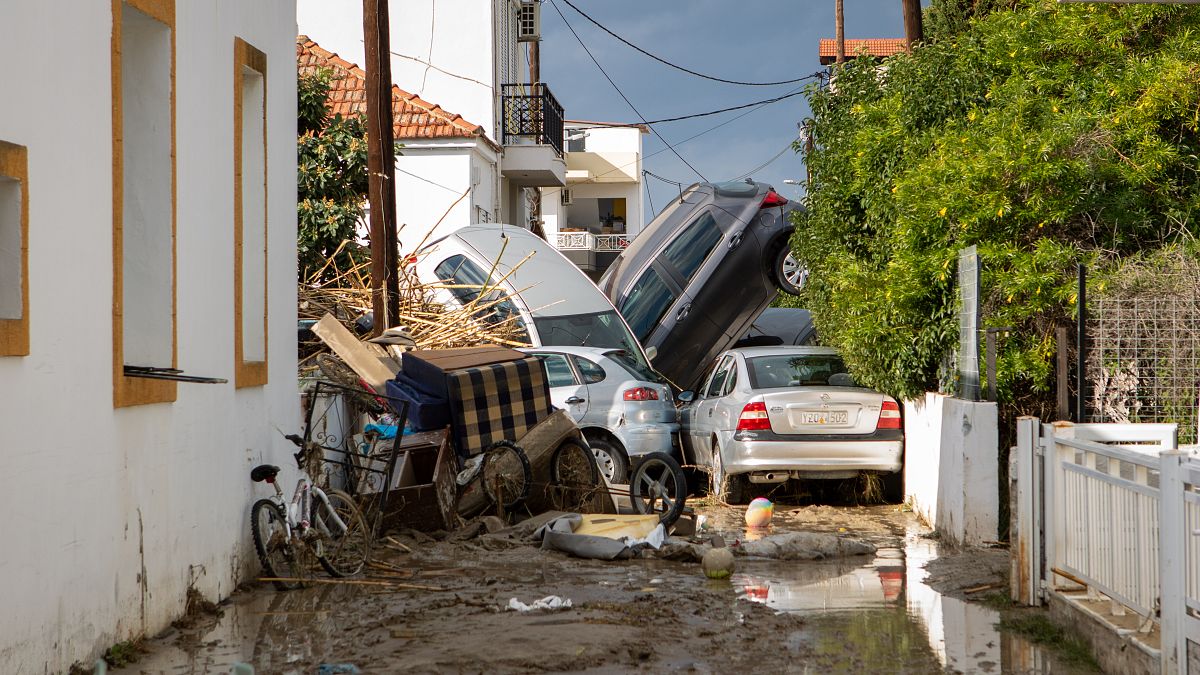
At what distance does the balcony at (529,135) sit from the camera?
1224 inches

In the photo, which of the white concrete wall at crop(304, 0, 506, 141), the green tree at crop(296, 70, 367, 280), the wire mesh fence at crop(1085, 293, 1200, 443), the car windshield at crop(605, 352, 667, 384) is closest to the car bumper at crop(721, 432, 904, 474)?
the car windshield at crop(605, 352, 667, 384)

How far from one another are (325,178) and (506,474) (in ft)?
30.4

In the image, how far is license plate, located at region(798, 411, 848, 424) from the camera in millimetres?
13297

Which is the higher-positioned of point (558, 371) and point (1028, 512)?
point (558, 371)

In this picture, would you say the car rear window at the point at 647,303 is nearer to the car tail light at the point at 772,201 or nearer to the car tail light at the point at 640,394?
the car tail light at the point at 772,201

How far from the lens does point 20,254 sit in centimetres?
597

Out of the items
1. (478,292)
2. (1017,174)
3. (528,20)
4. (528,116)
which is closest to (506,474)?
(1017,174)

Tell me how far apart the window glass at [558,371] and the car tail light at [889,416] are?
11.2ft

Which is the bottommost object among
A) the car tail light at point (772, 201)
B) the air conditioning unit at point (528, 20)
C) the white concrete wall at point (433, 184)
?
the car tail light at point (772, 201)

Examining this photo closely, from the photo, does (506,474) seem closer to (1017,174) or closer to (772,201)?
(1017,174)

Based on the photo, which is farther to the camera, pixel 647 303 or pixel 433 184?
pixel 433 184

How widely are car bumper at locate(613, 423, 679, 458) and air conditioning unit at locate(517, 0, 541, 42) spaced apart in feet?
71.2

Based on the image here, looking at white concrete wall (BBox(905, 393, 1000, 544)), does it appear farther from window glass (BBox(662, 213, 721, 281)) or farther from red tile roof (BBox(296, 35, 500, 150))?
red tile roof (BBox(296, 35, 500, 150))

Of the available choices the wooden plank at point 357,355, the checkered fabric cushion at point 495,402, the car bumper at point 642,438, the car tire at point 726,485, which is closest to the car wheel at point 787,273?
the car bumper at point 642,438
